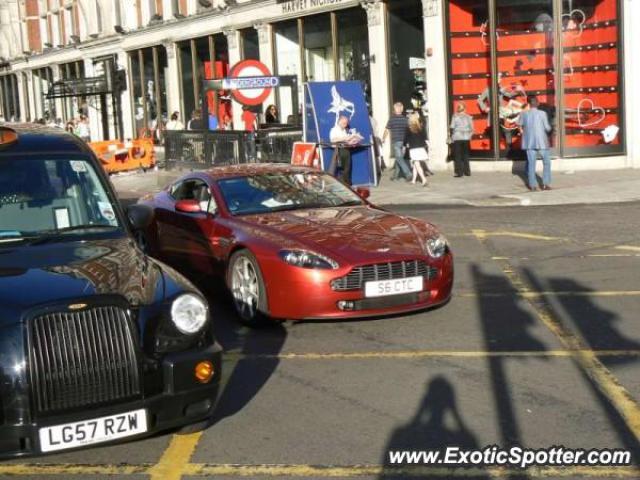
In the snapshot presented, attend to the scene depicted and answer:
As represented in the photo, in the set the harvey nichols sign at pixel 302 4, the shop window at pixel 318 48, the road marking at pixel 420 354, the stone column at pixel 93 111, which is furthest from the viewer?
the stone column at pixel 93 111

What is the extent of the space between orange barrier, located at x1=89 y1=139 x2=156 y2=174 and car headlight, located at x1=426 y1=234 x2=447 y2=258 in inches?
777

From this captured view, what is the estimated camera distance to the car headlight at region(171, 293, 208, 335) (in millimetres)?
4801

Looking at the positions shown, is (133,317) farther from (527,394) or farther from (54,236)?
(527,394)

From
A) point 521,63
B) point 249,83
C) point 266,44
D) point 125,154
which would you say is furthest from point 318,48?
point 249,83

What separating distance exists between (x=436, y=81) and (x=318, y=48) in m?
5.43

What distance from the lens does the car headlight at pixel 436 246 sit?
7.89 metres

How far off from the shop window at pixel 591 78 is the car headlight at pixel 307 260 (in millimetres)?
15270

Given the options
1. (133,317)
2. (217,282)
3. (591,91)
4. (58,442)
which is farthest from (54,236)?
(591,91)

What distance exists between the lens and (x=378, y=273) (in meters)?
7.51

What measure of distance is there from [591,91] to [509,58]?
2112 millimetres

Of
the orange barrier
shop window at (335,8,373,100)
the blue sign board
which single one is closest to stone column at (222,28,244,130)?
the orange barrier

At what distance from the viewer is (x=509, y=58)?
22.1 m

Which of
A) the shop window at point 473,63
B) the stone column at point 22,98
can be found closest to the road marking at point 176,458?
the shop window at point 473,63

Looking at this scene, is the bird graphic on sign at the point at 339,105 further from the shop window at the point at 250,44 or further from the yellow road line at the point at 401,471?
the yellow road line at the point at 401,471
